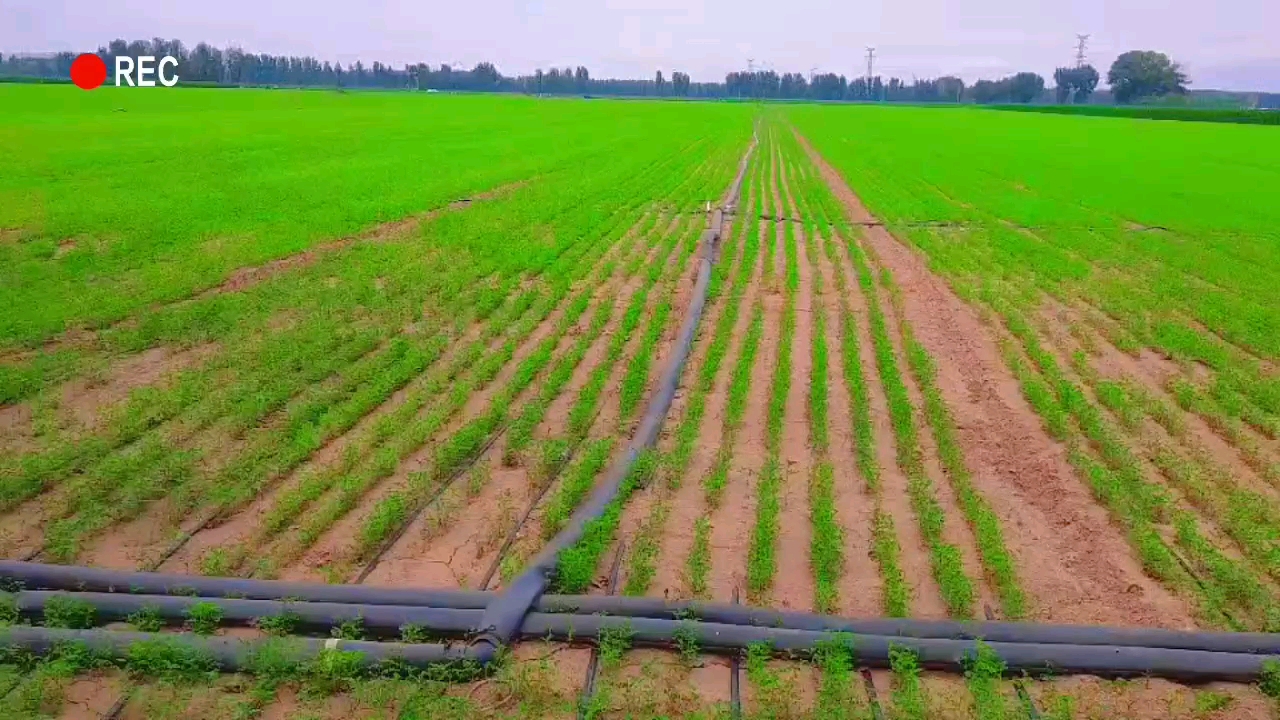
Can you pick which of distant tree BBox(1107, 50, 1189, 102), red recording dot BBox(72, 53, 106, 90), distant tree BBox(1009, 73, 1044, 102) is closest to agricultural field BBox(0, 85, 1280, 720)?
red recording dot BBox(72, 53, 106, 90)

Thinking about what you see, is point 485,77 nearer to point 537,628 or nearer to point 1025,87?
point 1025,87

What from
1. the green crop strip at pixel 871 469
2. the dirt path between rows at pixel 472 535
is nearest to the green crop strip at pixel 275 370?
the dirt path between rows at pixel 472 535

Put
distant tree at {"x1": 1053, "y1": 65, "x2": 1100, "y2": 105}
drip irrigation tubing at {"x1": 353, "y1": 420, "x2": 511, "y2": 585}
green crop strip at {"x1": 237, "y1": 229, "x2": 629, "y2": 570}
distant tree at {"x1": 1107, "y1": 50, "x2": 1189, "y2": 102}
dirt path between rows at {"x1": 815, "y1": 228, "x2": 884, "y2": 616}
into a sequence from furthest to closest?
distant tree at {"x1": 1053, "y1": 65, "x2": 1100, "y2": 105} < distant tree at {"x1": 1107, "y1": 50, "x2": 1189, "y2": 102} < green crop strip at {"x1": 237, "y1": 229, "x2": 629, "y2": 570} < drip irrigation tubing at {"x1": 353, "y1": 420, "x2": 511, "y2": 585} < dirt path between rows at {"x1": 815, "y1": 228, "x2": 884, "y2": 616}

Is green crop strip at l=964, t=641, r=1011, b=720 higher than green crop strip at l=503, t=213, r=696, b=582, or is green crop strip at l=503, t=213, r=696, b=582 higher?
green crop strip at l=503, t=213, r=696, b=582

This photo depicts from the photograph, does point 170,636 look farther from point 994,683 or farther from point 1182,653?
point 1182,653

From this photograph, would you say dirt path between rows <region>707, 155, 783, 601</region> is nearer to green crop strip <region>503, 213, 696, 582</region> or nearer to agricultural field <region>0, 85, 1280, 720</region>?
agricultural field <region>0, 85, 1280, 720</region>

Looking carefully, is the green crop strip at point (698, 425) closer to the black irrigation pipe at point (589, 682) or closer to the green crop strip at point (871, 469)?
the black irrigation pipe at point (589, 682)

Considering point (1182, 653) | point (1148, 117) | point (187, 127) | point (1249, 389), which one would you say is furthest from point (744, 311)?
point (1148, 117)

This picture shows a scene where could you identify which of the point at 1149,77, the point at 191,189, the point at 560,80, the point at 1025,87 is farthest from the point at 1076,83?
the point at 191,189
